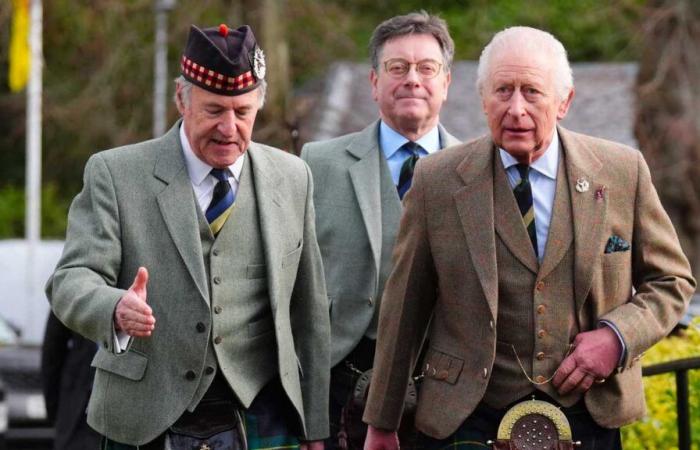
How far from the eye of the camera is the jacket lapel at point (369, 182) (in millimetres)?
7406

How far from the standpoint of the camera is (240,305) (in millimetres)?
A: 6258

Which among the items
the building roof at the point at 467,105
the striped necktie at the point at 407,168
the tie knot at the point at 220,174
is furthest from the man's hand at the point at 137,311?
the building roof at the point at 467,105

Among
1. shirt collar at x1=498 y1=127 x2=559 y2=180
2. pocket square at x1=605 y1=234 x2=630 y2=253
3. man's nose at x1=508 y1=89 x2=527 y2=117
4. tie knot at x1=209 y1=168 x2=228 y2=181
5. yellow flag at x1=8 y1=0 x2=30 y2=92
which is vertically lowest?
pocket square at x1=605 y1=234 x2=630 y2=253

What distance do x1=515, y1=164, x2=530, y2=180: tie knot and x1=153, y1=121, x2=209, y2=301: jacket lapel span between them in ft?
3.60

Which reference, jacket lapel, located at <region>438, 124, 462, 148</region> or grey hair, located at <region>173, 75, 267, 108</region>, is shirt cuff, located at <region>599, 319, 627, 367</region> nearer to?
grey hair, located at <region>173, 75, 267, 108</region>

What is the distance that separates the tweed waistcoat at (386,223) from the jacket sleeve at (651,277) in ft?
4.99

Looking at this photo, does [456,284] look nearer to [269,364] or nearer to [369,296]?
[269,364]

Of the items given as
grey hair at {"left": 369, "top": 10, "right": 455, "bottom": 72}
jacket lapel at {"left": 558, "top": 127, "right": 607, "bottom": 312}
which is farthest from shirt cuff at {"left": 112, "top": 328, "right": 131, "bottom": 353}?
grey hair at {"left": 369, "top": 10, "right": 455, "bottom": 72}

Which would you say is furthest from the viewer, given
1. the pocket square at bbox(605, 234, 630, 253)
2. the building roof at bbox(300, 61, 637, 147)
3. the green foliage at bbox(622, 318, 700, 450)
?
the building roof at bbox(300, 61, 637, 147)

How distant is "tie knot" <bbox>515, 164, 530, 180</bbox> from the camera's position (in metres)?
6.06

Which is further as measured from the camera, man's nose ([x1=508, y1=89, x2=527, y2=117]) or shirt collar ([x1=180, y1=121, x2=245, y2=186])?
shirt collar ([x1=180, y1=121, x2=245, y2=186])

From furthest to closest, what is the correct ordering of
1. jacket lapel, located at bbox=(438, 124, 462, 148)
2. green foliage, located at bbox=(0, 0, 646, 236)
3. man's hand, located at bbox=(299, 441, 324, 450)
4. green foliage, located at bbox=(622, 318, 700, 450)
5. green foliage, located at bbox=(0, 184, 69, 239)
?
green foliage, located at bbox=(0, 184, 69, 239)
green foliage, located at bbox=(0, 0, 646, 236)
green foliage, located at bbox=(622, 318, 700, 450)
jacket lapel, located at bbox=(438, 124, 462, 148)
man's hand, located at bbox=(299, 441, 324, 450)

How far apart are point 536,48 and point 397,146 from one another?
5.86ft

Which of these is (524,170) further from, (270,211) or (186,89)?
(186,89)
